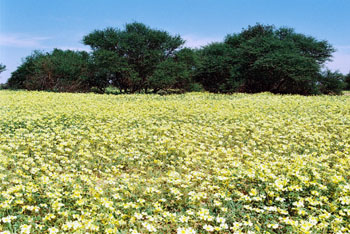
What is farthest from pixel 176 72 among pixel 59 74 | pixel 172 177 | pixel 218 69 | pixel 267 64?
pixel 172 177

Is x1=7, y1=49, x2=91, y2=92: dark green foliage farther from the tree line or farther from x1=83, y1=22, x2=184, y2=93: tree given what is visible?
x1=83, y1=22, x2=184, y2=93: tree

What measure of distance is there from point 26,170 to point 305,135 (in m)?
6.65

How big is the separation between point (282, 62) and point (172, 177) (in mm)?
24917

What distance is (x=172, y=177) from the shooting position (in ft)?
15.2

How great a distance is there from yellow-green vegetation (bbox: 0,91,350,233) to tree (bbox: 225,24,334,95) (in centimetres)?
1875

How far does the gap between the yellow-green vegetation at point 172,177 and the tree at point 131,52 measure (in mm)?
17527

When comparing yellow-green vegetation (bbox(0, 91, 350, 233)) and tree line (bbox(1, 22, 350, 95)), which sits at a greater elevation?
tree line (bbox(1, 22, 350, 95))

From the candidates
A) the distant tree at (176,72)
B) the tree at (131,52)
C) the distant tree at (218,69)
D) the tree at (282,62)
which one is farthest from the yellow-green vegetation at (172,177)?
the distant tree at (218,69)

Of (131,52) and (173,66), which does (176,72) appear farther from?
(131,52)

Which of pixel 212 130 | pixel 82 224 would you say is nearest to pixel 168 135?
pixel 212 130

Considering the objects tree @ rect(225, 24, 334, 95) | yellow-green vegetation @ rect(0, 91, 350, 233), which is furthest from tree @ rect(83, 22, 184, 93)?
yellow-green vegetation @ rect(0, 91, 350, 233)

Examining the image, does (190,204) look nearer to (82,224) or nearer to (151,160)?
(82,224)

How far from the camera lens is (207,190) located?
14.7 feet

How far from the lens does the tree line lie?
26.5 m
